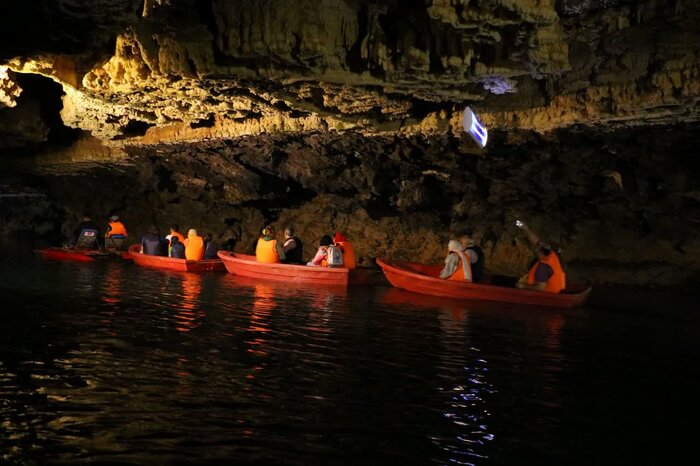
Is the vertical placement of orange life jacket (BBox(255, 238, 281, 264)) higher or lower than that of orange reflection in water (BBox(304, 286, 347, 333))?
higher

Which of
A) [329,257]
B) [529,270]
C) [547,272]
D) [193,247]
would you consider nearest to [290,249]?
[329,257]

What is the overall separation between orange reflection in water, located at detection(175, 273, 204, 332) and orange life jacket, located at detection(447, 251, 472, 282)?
4.55 m

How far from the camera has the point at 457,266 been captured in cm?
1112

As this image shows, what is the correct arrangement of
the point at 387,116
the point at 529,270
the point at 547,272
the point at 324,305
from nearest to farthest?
the point at 324,305 → the point at 547,272 → the point at 529,270 → the point at 387,116

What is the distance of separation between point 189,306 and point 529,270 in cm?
611

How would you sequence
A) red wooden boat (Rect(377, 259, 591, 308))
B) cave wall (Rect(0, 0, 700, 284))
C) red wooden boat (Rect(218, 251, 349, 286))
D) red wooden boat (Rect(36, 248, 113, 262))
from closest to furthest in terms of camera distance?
1. cave wall (Rect(0, 0, 700, 284))
2. red wooden boat (Rect(377, 259, 591, 308))
3. red wooden boat (Rect(218, 251, 349, 286))
4. red wooden boat (Rect(36, 248, 113, 262))

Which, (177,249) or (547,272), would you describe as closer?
(547,272)

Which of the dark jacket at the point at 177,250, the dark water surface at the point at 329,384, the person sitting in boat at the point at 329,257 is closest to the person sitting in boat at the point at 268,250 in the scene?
the person sitting in boat at the point at 329,257

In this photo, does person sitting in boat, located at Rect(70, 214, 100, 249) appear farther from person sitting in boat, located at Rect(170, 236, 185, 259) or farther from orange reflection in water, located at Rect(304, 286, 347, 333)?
orange reflection in water, located at Rect(304, 286, 347, 333)

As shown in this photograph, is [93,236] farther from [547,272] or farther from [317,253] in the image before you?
[547,272]

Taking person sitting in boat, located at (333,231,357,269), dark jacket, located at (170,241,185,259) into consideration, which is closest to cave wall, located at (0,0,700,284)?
person sitting in boat, located at (333,231,357,269)

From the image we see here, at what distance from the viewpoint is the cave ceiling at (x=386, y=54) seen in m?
7.61

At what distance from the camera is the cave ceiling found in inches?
300

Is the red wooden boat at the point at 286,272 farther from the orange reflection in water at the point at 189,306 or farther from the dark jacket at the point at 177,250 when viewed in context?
the dark jacket at the point at 177,250
